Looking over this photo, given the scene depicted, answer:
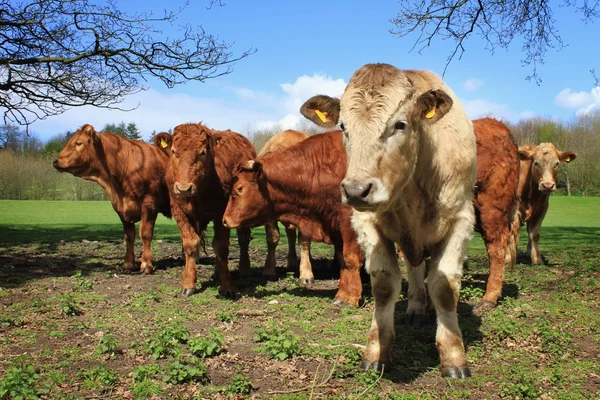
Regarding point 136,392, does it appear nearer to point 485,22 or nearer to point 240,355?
point 240,355

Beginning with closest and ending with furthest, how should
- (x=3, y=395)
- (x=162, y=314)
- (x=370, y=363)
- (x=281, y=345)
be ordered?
(x=3, y=395) < (x=370, y=363) < (x=281, y=345) < (x=162, y=314)

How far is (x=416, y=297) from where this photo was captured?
21.1ft

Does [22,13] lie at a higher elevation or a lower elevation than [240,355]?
higher

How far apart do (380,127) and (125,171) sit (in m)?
7.36

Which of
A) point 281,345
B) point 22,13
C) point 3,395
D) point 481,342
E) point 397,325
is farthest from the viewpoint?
point 22,13

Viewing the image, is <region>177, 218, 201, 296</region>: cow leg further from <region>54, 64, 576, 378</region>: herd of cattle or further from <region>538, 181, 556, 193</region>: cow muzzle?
<region>538, 181, 556, 193</region>: cow muzzle

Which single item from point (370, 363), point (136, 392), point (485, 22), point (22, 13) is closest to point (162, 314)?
point (136, 392)

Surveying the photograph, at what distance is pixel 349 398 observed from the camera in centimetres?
407

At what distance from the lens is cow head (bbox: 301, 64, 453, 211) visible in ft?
12.5

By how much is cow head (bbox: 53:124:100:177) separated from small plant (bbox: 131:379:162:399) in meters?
7.11

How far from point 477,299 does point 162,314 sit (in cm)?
403

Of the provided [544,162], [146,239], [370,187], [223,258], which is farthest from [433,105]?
[544,162]

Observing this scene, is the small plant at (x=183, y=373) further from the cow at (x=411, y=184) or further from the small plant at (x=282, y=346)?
the cow at (x=411, y=184)

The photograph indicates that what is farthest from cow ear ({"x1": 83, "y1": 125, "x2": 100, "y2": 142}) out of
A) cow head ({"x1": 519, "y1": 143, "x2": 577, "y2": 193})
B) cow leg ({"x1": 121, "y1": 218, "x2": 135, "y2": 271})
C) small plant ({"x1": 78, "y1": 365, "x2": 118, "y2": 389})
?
cow head ({"x1": 519, "y1": 143, "x2": 577, "y2": 193})
